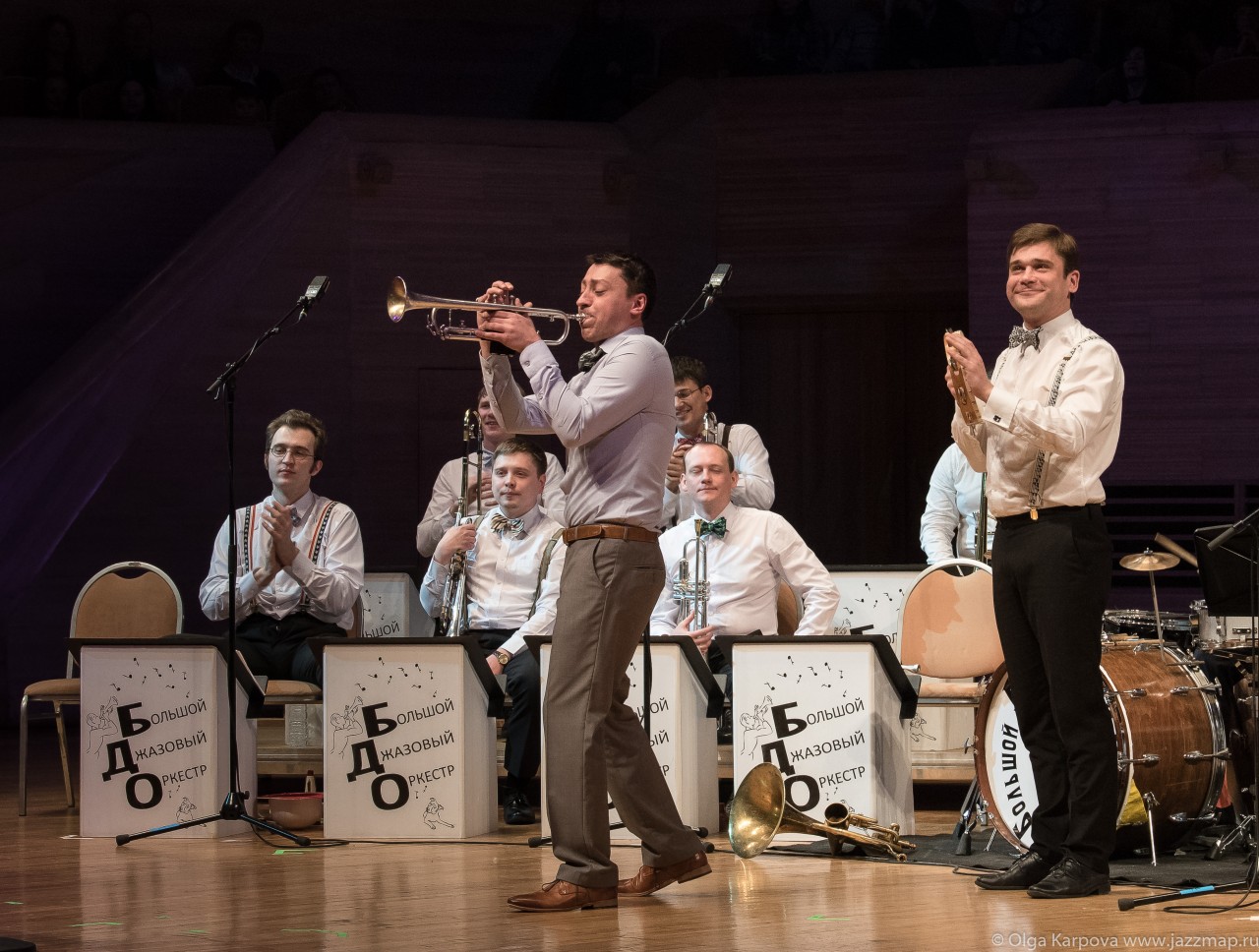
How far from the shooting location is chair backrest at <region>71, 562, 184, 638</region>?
6.87 meters

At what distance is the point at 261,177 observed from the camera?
974 cm

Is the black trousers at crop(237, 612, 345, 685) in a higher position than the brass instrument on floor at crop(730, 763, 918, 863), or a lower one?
higher

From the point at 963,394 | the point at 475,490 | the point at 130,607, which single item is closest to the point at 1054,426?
the point at 963,394

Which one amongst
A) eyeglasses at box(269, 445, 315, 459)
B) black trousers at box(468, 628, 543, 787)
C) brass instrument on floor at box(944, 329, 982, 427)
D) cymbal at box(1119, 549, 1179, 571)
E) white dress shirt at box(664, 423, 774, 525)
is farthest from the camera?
white dress shirt at box(664, 423, 774, 525)

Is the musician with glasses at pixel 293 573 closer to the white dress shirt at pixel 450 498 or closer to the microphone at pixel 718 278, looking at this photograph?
the white dress shirt at pixel 450 498

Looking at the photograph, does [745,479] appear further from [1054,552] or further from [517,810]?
[1054,552]

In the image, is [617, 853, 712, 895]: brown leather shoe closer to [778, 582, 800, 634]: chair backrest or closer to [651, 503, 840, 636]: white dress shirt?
[651, 503, 840, 636]: white dress shirt

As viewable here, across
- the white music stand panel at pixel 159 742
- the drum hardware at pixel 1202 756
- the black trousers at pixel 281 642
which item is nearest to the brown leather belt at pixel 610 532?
the drum hardware at pixel 1202 756

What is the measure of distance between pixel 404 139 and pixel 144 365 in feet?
6.46

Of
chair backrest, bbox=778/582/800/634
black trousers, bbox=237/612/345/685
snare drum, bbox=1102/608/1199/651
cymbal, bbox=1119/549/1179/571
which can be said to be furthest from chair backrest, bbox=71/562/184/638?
cymbal, bbox=1119/549/1179/571

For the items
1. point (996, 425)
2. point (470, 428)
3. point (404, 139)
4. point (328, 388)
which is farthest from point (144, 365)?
point (996, 425)

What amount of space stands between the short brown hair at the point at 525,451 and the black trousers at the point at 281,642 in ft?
3.15

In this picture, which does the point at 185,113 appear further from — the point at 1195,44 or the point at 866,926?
the point at 866,926

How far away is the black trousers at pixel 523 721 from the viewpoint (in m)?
6.00
